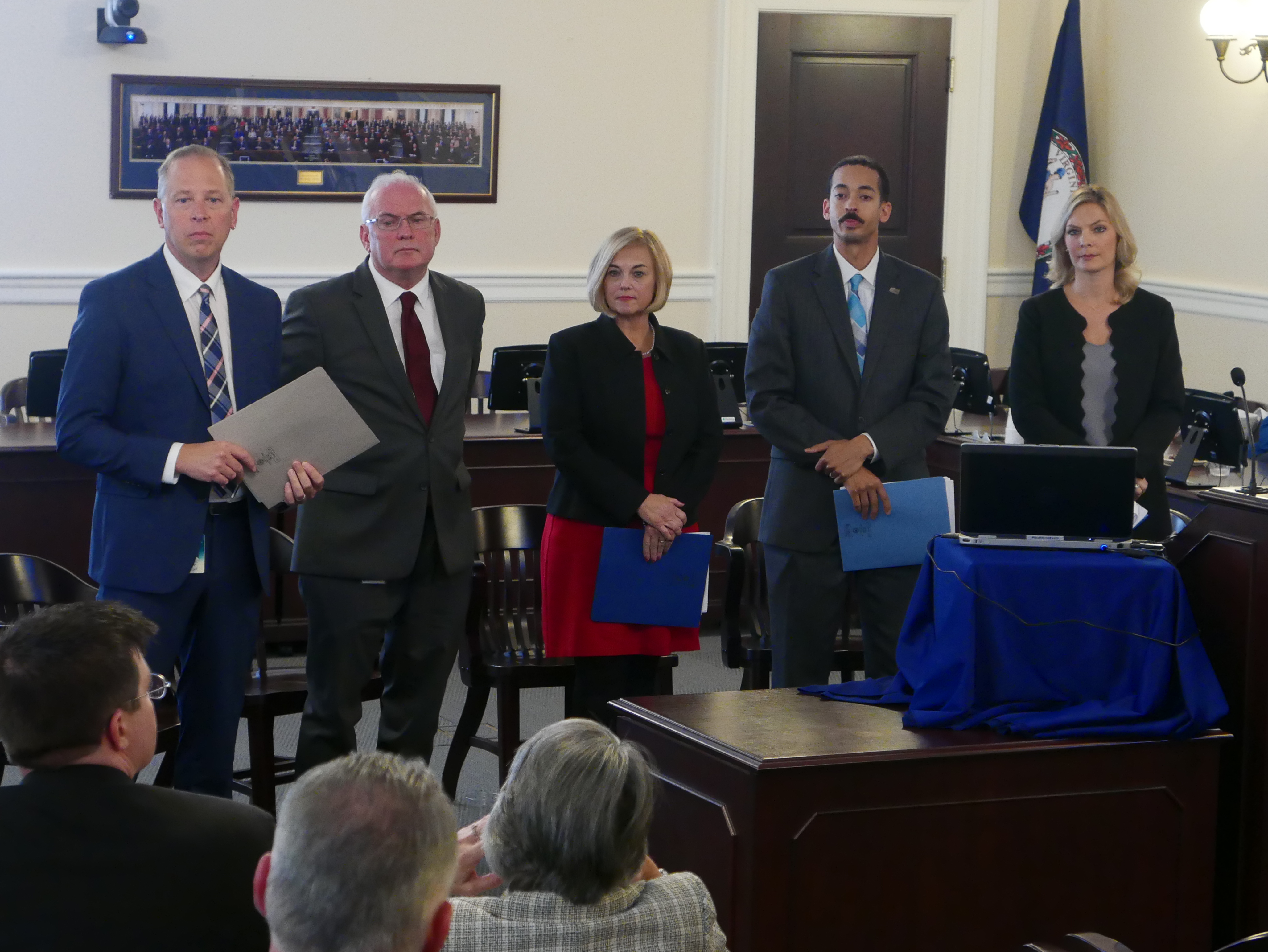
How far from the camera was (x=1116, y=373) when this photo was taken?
3.76 meters

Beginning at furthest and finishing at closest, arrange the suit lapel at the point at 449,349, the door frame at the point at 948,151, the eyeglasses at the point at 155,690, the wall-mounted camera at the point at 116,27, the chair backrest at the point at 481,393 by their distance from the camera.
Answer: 1. the door frame at the point at 948,151
2. the wall-mounted camera at the point at 116,27
3. the chair backrest at the point at 481,393
4. the suit lapel at the point at 449,349
5. the eyeglasses at the point at 155,690

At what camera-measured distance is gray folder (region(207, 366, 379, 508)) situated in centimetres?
312

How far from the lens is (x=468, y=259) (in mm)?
7816

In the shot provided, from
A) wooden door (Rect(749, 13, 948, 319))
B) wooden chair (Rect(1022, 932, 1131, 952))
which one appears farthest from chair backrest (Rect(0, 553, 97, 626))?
wooden door (Rect(749, 13, 948, 319))

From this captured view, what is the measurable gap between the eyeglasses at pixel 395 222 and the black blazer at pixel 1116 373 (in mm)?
1515

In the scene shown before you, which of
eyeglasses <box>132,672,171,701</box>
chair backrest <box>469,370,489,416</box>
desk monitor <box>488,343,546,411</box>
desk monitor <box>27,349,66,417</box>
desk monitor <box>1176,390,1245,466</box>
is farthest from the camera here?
chair backrest <box>469,370,489,416</box>

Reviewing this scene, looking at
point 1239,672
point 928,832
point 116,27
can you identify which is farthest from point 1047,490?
point 116,27

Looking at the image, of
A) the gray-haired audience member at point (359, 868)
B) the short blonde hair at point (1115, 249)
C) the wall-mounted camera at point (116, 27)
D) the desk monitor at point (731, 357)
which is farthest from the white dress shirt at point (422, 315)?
the wall-mounted camera at point (116, 27)

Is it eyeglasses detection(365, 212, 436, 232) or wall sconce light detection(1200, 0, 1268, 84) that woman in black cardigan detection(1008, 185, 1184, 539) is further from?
wall sconce light detection(1200, 0, 1268, 84)

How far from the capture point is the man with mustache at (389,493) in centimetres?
345

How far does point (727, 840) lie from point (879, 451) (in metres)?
1.35

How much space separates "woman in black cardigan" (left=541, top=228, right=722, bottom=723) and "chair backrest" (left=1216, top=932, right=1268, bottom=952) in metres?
1.99

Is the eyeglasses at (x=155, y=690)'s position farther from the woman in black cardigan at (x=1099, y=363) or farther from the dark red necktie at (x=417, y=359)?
the woman in black cardigan at (x=1099, y=363)

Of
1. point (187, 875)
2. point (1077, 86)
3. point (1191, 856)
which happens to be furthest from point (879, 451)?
point (1077, 86)
